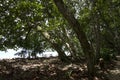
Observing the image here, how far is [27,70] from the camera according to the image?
1168 cm

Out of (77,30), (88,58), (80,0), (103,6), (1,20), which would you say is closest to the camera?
(77,30)

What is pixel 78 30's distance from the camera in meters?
9.55

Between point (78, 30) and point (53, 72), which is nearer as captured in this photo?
point (78, 30)

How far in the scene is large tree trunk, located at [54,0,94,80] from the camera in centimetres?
888

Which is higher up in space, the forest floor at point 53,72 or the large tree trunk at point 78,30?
the large tree trunk at point 78,30

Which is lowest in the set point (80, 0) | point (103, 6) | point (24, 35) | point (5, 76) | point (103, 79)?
point (103, 79)

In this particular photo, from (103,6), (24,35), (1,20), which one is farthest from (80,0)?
(1,20)

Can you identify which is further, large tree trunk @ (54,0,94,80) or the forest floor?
the forest floor

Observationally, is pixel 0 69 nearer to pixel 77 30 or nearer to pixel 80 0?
pixel 77 30

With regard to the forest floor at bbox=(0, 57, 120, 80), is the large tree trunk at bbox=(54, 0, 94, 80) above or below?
above

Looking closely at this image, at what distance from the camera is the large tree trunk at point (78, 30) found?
8.88 meters

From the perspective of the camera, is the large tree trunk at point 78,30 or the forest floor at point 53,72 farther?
the forest floor at point 53,72

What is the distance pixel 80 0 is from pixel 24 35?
277 inches

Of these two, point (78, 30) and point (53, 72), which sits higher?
point (78, 30)
